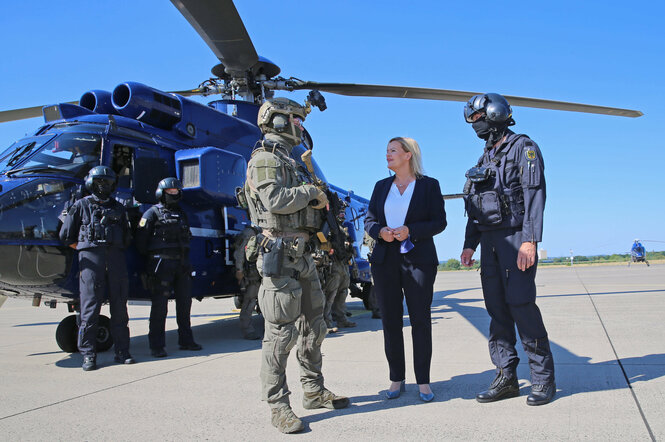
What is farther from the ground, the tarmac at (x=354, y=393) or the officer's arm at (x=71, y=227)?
the officer's arm at (x=71, y=227)

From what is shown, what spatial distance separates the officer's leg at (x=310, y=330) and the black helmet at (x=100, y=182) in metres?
2.75

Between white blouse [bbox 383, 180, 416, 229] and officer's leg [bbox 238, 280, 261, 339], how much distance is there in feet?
11.3

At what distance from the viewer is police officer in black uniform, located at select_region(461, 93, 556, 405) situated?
3.36 metres

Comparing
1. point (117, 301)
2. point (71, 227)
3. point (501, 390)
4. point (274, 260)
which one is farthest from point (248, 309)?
point (501, 390)

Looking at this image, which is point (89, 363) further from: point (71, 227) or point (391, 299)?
point (391, 299)

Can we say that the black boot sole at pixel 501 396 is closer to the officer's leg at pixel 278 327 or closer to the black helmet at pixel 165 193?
the officer's leg at pixel 278 327

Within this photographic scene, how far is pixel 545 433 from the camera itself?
2.68 meters

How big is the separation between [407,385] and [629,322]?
397 centimetres

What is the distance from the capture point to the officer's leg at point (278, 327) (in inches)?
121

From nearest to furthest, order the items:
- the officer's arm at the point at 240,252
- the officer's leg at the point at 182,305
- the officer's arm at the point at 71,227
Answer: the officer's arm at the point at 71,227
the officer's leg at the point at 182,305
the officer's arm at the point at 240,252

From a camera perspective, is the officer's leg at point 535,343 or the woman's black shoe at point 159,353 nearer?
the officer's leg at point 535,343

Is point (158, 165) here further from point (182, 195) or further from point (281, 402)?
point (281, 402)

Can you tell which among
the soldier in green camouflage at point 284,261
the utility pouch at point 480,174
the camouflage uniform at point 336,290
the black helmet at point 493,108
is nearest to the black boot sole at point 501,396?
the soldier in green camouflage at point 284,261

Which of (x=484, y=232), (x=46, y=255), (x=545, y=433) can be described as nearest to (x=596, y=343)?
(x=484, y=232)
